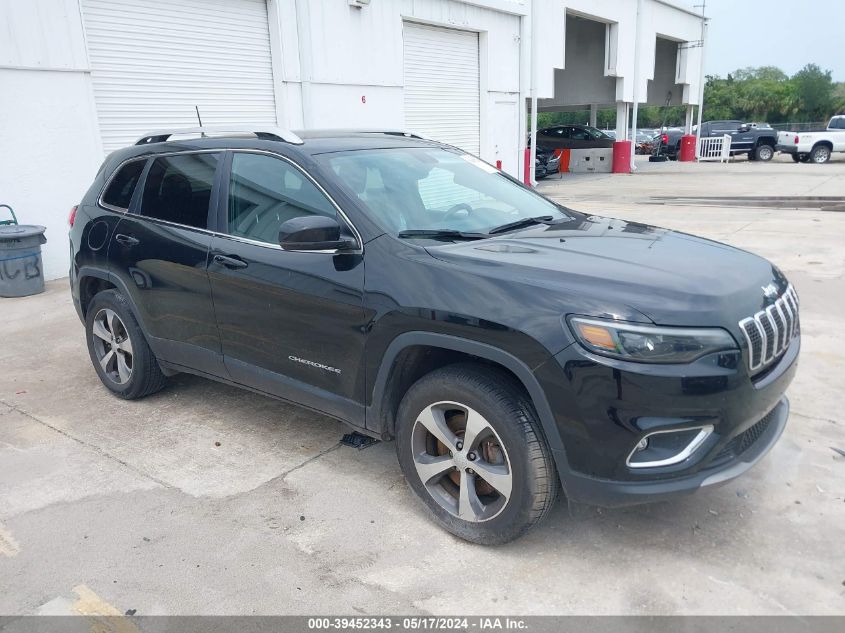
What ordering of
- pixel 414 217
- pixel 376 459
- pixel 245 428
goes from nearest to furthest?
pixel 414 217 → pixel 376 459 → pixel 245 428

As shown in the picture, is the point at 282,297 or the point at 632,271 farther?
the point at 282,297

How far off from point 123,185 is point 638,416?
12.2ft

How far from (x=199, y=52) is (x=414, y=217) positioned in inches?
346

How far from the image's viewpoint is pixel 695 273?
300 cm

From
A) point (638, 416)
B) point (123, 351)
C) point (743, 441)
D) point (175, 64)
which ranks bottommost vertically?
point (123, 351)

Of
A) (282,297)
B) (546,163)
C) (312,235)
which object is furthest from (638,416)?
(546,163)

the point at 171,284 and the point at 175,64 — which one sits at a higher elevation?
the point at 175,64

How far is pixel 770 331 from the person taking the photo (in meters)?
2.94

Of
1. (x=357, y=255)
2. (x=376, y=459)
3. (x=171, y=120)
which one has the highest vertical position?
(x=171, y=120)

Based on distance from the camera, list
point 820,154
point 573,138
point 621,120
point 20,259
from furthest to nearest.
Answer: point 573,138 < point 820,154 < point 621,120 < point 20,259

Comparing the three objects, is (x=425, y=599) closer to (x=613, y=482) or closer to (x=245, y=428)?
(x=613, y=482)

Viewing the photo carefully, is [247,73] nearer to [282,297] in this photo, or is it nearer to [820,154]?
[282,297]

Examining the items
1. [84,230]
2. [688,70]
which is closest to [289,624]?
[84,230]

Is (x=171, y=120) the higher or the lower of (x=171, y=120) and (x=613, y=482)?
the higher
